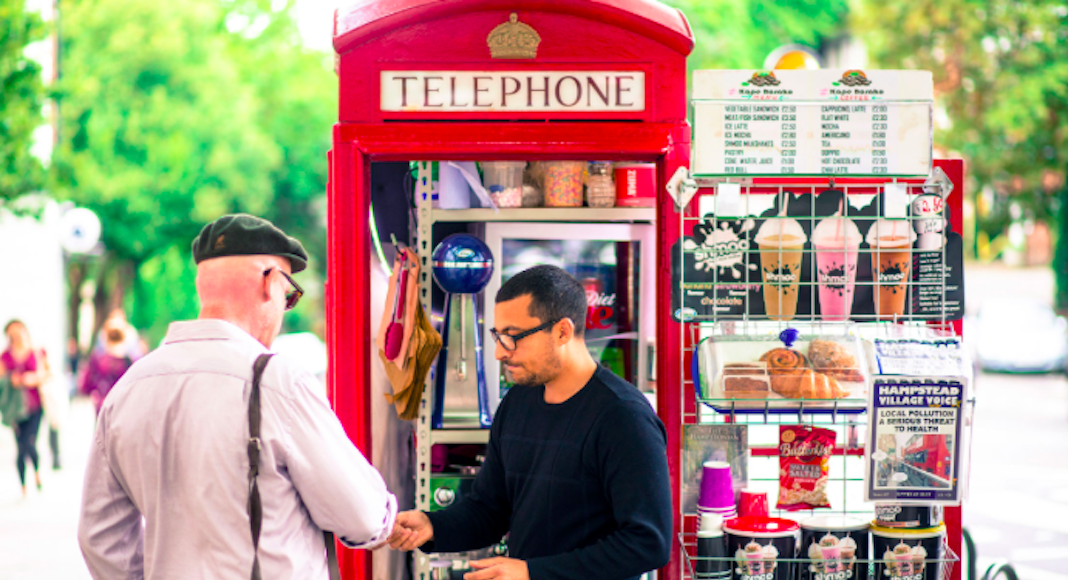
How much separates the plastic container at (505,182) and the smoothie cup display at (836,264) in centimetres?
116

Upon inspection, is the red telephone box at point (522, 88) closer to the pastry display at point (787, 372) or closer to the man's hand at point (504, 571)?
the pastry display at point (787, 372)

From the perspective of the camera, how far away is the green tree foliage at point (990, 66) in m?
16.2

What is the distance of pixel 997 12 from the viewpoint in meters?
16.5

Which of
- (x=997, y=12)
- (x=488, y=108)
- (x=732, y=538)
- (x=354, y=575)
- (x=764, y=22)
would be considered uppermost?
(x=997, y=12)

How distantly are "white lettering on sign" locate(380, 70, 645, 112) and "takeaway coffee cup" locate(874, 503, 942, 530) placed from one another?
144 cm

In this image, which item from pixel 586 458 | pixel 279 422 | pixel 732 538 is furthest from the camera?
pixel 732 538

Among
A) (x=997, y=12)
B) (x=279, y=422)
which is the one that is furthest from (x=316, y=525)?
(x=997, y=12)

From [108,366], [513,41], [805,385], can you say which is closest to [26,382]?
[108,366]

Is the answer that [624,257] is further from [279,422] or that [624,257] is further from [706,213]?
[279,422]

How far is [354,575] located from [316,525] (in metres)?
0.93

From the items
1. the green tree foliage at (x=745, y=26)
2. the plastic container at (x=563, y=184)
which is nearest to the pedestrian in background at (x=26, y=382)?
the plastic container at (x=563, y=184)

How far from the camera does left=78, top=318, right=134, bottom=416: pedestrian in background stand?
9.73 meters

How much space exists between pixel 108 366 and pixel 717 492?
8.66 metres

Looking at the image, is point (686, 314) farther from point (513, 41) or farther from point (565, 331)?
point (513, 41)
